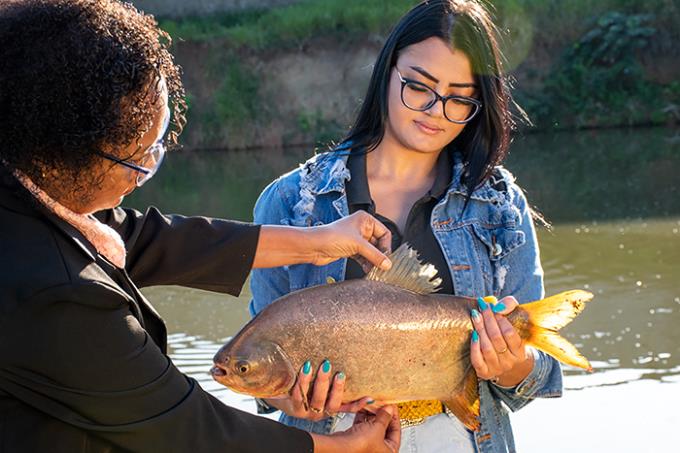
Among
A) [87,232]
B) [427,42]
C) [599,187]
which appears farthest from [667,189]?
[87,232]

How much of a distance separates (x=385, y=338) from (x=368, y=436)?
0.98 feet

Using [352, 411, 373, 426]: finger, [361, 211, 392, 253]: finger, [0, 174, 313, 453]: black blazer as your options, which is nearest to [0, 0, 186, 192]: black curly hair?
[0, 174, 313, 453]: black blazer

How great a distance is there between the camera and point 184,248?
2.97 meters

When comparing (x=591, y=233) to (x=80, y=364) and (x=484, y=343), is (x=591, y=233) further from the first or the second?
(x=80, y=364)

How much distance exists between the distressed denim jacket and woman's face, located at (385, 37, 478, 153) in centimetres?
16

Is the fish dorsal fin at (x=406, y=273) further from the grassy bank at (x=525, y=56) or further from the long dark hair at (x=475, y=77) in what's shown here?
the grassy bank at (x=525, y=56)

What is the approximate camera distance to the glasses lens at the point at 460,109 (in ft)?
11.5

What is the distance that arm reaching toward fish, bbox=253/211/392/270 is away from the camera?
120 inches

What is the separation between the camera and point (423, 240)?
11.4ft

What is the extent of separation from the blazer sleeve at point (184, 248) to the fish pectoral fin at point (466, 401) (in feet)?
2.33

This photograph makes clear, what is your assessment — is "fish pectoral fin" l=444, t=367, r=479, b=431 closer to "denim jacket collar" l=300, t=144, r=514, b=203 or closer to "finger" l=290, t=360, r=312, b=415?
"finger" l=290, t=360, r=312, b=415

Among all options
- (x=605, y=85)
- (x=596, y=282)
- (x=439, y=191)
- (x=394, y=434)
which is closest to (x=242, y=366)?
(x=394, y=434)

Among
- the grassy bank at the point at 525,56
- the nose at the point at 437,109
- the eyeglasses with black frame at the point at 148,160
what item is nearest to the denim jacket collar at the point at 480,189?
the nose at the point at 437,109

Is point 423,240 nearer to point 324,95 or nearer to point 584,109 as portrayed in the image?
point 584,109
